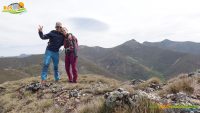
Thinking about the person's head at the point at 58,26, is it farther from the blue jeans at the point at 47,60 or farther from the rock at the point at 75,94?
the rock at the point at 75,94

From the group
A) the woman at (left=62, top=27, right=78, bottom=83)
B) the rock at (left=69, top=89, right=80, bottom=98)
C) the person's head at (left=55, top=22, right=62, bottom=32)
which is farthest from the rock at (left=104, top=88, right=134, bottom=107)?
the person's head at (left=55, top=22, right=62, bottom=32)

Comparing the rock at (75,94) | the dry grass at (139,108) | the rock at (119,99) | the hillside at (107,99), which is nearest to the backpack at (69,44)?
the hillside at (107,99)

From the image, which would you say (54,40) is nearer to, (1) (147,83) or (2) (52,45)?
(2) (52,45)

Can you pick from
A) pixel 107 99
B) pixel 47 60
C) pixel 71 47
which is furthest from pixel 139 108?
pixel 47 60

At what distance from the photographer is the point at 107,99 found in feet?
22.7

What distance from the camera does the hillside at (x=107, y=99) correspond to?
20.7 feet

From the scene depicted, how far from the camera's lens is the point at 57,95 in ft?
37.6

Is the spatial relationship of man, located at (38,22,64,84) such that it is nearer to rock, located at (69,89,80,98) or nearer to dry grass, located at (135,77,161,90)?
rock, located at (69,89,80,98)

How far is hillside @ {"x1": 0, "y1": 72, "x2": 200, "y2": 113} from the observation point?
631 cm

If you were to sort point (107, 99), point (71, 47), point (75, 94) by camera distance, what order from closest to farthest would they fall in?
point (107, 99)
point (75, 94)
point (71, 47)

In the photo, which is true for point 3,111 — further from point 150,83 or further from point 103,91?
point 150,83

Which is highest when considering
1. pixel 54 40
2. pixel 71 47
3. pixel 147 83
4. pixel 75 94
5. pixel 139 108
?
pixel 54 40

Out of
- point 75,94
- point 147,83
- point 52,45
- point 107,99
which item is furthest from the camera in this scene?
point 52,45

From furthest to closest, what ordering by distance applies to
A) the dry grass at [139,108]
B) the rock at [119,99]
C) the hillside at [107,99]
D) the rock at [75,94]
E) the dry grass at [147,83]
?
the dry grass at [147,83] → the rock at [75,94] → the rock at [119,99] → the hillside at [107,99] → the dry grass at [139,108]
